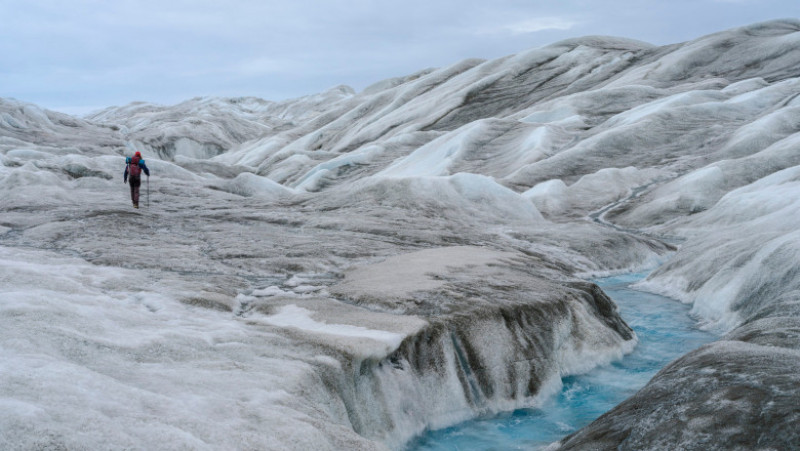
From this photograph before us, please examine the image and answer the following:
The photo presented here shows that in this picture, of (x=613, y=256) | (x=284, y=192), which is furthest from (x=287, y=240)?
(x=284, y=192)

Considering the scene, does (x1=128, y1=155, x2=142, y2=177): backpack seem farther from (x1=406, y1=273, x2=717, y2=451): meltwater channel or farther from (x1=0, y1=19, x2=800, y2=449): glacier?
(x1=406, y1=273, x2=717, y2=451): meltwater channel

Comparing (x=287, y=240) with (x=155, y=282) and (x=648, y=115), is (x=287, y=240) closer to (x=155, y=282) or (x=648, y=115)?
(x=155, y=282)

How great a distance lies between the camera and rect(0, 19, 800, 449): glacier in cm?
531

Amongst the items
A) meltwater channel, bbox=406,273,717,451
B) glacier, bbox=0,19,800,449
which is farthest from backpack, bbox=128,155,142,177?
meltwater channel, bbox=406,273,717,451

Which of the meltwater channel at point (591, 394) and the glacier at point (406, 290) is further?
the meltwater channel at point (591, 394)

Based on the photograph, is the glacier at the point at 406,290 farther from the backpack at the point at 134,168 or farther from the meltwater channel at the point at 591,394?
the backpack at the point at 134,168

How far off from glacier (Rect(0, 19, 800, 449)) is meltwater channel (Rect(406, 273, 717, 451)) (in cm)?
23

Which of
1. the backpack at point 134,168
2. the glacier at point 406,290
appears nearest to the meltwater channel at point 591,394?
the glacier at point 406,290

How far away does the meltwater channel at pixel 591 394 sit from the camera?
26.1 ft

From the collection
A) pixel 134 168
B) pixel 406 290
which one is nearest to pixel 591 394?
pixel 406 290

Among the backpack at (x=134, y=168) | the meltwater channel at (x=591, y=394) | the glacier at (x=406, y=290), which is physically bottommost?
the meltwater channel at (x=591, y=394)

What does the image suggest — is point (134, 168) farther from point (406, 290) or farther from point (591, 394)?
point (591, 394)

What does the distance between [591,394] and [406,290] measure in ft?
9.75

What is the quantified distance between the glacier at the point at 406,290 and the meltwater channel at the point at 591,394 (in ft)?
0.74
